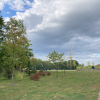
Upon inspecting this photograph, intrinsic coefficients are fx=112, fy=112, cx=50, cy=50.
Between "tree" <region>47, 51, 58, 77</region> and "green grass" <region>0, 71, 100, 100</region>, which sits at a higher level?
"tree" <region>47, 51, 58, 77</region>

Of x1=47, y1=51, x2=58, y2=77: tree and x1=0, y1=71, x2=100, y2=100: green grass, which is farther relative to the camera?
x1=47, y1=51, x2=58, y2=77: tree

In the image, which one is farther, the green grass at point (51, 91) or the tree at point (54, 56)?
the tree at point (54, 56)

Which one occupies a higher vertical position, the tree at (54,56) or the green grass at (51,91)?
the tree at (54,56)

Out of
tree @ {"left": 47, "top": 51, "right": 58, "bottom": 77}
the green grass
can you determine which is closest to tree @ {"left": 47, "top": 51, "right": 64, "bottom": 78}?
tree @ {"left": 47, "top": 51, "right": 58, "bottom": 77}

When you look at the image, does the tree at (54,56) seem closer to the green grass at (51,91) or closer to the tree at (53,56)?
the tree at (53,56)

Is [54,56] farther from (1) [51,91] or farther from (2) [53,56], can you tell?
(1) [51,91]

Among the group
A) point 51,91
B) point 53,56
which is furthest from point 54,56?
point 51,91

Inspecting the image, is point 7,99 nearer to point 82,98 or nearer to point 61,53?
point 82,98

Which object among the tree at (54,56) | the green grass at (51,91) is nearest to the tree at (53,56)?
the tree at (54,56)

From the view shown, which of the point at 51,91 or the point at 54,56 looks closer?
the point at 51,91

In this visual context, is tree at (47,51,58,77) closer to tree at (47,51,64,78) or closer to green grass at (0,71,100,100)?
tree at (47,51,64,78)

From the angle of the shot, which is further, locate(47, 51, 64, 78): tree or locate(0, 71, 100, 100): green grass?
locate(47, 51, 64, 78): tree

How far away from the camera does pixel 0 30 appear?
2497cm

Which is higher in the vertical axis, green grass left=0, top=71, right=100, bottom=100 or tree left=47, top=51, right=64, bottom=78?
tree left=47, top=51, right=64, bottom=78
